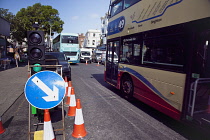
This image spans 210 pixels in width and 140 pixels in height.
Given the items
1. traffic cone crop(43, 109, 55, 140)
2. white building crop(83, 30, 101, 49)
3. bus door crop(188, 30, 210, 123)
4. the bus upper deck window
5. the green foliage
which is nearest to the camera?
traffic cone crop(43, 109, 55, 140)

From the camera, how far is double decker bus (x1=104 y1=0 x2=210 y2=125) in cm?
323

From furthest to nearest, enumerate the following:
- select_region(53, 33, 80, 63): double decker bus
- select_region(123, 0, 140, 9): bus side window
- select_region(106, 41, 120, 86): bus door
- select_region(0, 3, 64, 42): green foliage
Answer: select_region(0, 3, 64, 42): green foliage
select_region(53, 33, 80, 63): double decker bus
select_region(106, 41, 120, 86): bus door
select_region(123, 0, 140, 9): bus side window

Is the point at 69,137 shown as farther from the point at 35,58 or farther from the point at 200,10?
the point at 200,10

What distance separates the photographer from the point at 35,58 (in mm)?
3742

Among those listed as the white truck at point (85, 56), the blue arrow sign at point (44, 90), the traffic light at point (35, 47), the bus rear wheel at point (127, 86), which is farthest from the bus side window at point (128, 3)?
the white truck at point (85, 56)

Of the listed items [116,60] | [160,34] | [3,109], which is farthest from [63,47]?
[160,34]

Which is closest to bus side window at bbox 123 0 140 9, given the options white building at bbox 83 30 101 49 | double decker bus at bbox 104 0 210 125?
double decker bus at bbox 104 0 210 125

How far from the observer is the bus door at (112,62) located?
23.1 feet

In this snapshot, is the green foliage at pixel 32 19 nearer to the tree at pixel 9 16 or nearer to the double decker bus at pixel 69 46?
the tree at pixel 9 16

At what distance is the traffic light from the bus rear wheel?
11.0 feet

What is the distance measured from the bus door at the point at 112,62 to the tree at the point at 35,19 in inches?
1104

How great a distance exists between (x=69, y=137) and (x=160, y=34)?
353 centimetres

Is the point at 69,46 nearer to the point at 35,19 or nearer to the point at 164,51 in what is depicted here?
the point at 35,19

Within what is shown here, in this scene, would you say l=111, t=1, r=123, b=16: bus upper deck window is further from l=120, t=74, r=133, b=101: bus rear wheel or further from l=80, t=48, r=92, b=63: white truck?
l=80, t=48, r=92, b=63: white truck
